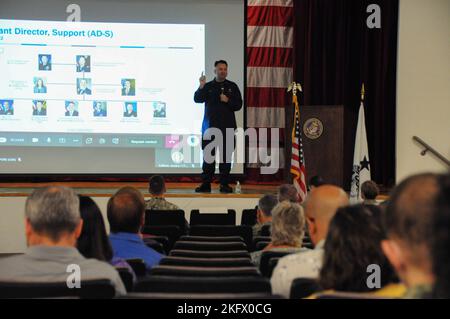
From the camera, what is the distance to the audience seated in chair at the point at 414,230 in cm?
99

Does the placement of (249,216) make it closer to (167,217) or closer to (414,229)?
(167,217)

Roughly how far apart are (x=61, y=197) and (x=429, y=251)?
1.41 m

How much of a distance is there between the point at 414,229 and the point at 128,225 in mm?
2014

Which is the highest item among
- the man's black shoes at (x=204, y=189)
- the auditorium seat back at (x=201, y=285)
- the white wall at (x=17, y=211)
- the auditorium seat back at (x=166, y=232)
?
the auditorium seat back at (x=201, y=285)

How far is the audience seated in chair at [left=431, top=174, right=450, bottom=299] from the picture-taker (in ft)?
3.12

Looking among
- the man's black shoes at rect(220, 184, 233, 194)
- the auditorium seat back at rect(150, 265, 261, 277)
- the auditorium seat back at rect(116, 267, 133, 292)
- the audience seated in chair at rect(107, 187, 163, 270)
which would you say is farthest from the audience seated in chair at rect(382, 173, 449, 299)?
the man's black shoes at rect(220, 184, 233, 194)

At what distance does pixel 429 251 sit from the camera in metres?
0.98

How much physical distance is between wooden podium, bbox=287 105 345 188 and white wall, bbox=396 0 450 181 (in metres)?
0.89

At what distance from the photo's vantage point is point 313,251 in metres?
2.15

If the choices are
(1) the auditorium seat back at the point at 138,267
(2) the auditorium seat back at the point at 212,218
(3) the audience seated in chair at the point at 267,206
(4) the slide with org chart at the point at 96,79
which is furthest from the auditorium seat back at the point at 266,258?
(4) the slide with org chart at the point at 96,79

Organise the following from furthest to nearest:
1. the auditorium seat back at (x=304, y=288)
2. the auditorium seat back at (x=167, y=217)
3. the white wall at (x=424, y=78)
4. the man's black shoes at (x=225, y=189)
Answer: the white wall at (x=424, y=78)
the man's black shoes at (x=225, y=189)
the auditorium seat back at (x=167, y=217)
the auditorium seat back at (x=304, y=288)

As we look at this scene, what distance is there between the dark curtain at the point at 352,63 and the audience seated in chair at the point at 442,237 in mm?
7521

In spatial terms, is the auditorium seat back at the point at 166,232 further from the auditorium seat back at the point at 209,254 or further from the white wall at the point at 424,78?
the white wall at the point at 424,78
